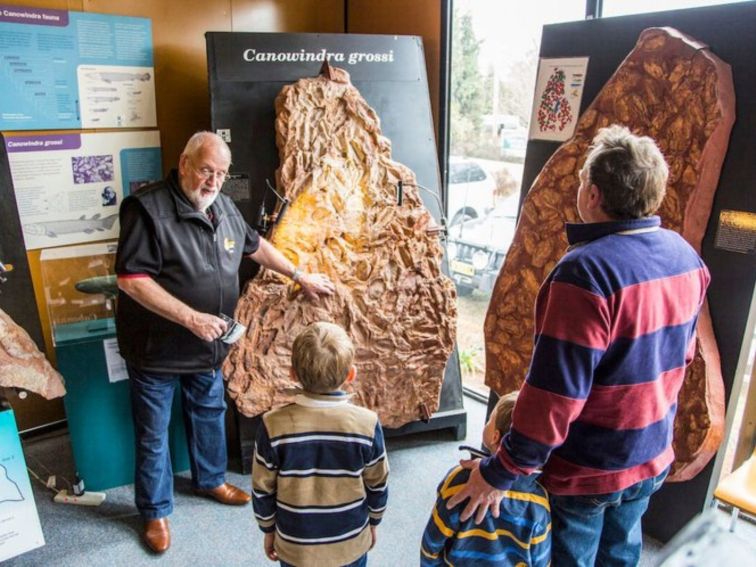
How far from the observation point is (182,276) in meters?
2.20

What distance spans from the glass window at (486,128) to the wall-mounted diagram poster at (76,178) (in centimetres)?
165

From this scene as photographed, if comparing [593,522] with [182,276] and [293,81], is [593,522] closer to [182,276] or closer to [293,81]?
[182,276]

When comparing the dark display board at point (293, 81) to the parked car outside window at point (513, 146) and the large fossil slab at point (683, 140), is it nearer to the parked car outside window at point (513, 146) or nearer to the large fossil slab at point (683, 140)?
the parked car outside window at point (513, 146)

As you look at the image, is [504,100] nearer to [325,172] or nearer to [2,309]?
[325,172]

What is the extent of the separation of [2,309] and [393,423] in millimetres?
1691

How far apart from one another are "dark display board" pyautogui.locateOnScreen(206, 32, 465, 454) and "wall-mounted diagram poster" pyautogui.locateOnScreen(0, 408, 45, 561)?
3.51ft

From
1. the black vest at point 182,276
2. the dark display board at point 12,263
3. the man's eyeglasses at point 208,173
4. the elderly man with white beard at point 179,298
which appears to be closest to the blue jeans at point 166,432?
the elderly man with white beard at point 179,298

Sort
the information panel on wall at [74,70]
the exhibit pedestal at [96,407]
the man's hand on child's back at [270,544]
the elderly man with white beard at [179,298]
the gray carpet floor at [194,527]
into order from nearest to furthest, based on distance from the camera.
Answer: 1. the man's hand on child's back at [270,544]
2. the elderly man with white beard at [179,298]
3. the gray carpet floor at [194,527]
4. the exhibit pedestal at [96,407]
5. the information panel on wall at [74,70]

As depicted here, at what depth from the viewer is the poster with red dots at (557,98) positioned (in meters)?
2.37

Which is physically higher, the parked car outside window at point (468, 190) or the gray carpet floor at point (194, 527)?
the parked car outside window at point (468, 190)

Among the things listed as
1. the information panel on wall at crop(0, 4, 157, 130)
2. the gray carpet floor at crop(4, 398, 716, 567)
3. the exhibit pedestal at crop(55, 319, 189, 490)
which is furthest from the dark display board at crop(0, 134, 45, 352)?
the gray carpet floor at crop(4, 398, 716, 567)

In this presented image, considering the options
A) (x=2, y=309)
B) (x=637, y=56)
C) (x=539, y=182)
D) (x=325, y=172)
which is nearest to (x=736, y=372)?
(x=539, y=182)

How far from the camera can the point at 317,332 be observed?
58.2 inches

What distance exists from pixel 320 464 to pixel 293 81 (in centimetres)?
192
